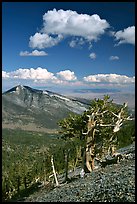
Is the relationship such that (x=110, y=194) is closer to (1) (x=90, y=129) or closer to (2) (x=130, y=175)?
(2) (x=130, y=175)

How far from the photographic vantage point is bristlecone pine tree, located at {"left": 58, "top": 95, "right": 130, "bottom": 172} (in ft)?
91.0

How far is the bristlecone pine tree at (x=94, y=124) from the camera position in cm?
2775

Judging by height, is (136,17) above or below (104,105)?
above

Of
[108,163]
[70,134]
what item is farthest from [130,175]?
[70,134]

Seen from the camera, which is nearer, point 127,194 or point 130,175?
point 127,194

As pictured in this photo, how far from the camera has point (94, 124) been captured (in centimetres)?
2823

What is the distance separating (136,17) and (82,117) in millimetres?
23539

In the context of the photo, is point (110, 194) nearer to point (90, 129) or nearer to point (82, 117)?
point (90, 129)

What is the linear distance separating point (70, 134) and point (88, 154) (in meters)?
5.81

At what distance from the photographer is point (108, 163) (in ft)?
108

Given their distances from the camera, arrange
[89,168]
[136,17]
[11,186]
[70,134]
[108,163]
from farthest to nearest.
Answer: [11,186]
[70,134]
[108,163]
[89,168]
[136,17]

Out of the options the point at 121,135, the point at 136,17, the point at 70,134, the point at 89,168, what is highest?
the point at 136,17

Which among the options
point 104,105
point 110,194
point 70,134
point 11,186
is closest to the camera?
point 110,194

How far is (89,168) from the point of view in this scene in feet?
101
